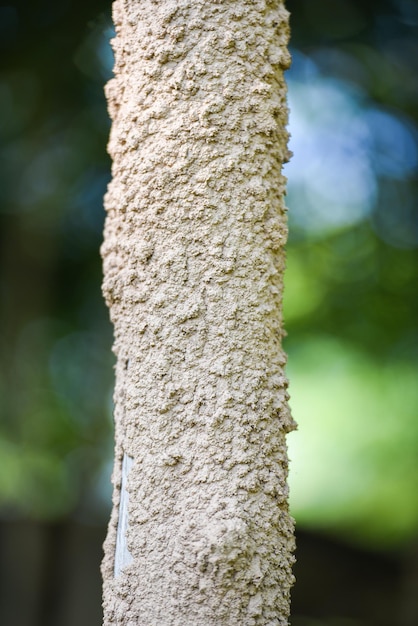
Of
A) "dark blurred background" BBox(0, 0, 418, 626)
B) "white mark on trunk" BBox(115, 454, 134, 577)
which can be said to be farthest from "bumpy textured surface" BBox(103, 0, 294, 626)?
"dark blurred background" BBox(0, 0, 418, 626)

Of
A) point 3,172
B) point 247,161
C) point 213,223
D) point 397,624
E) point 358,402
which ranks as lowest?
point 397,624

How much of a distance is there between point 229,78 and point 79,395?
6536mm

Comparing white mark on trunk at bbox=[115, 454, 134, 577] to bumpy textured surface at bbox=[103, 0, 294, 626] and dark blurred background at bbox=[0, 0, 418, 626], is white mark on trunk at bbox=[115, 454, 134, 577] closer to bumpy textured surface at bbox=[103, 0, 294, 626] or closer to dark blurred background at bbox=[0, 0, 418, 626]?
bumpy textured surface at bbox=[103, 0, 294, 626]

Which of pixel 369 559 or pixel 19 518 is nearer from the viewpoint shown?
pixel 19 518

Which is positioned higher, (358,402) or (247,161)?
(358,402)

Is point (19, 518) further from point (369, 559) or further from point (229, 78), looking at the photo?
point (229, 78)

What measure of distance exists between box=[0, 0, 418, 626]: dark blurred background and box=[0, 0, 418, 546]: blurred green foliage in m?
0.02

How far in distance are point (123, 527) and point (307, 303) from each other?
6.66 m

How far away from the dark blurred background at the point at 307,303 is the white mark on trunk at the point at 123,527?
16.2 ft

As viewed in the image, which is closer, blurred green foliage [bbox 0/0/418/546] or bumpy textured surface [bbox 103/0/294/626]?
bumpy textured surface [bbox 103/0/294/626]

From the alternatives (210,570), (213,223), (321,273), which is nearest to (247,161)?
(213,223)

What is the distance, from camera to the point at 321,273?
7762mm

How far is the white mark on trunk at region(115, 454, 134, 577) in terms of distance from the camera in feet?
4.22

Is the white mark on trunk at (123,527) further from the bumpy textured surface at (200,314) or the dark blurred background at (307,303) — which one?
the dark blurred background at (307,303)
